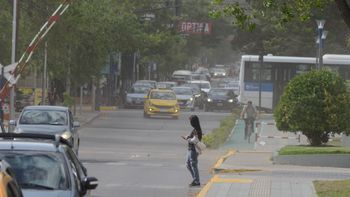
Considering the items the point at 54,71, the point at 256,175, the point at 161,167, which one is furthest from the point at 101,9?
the point at 256,175

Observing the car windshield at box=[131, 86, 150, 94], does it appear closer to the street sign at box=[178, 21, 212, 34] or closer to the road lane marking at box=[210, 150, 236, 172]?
the street sign at box=[178, 21, 212, 34]

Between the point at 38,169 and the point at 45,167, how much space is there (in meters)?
0.11

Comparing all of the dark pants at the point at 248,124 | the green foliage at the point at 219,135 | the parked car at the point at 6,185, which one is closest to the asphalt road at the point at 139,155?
the green foliage at the point at 219,135

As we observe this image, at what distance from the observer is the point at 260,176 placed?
24.2 m

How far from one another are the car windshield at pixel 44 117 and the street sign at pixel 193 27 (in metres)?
59.9

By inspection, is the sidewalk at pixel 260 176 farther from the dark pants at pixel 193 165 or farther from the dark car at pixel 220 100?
the dark car at pixel 220 100

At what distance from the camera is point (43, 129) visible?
2561 cm

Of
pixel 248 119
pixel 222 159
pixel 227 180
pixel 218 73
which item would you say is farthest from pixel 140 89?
pixel 218 73

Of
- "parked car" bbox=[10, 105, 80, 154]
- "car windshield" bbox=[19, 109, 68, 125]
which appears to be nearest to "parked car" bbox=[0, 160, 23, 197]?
"parked car" bbox=[10, 105, 80, 154]

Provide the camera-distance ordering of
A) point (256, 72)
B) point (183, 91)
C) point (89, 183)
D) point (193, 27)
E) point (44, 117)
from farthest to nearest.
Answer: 1. point (193, 27)
2. point (183, 91)
3. point (256, 72)
4. point (44, 117)
5. point (89, 183)

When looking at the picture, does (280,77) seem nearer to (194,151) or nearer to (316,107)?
(316,107)

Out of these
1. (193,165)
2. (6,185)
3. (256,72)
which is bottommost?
(193,165)

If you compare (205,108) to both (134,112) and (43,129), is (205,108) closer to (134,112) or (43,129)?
(134,112)

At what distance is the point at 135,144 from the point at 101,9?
55.6 ft
